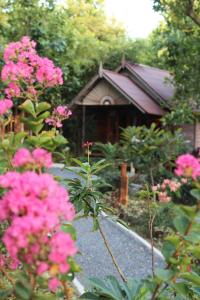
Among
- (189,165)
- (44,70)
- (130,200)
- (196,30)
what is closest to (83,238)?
(130,200)

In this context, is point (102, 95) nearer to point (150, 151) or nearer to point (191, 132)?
point (191, 132)

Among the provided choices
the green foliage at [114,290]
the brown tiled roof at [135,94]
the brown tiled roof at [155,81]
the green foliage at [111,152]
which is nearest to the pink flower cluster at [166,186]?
the green foliage at [114,290]

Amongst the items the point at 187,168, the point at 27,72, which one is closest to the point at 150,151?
the point at 27,72

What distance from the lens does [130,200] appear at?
11.4m

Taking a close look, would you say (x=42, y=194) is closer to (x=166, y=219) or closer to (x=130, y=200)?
(x=166, y=219)

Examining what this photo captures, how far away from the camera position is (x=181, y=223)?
55.1 inches

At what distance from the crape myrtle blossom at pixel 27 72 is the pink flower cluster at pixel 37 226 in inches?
33.9

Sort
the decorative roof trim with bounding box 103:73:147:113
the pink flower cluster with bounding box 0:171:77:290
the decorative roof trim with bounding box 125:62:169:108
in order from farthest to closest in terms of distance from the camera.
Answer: the decorative roof trim with bounding box 125:62:169:108, the decorative roof trim with bounding box 103:73:147:113, the pink flower cluster with bounding box 0:171:77:290

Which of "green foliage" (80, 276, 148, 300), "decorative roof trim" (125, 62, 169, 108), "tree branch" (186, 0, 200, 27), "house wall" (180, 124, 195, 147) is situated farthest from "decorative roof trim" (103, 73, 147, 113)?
"green foliage" (80, 276, 148, 300)

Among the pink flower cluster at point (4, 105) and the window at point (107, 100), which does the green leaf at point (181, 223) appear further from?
the window at point (107, 100)

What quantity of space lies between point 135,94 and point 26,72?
16.1m

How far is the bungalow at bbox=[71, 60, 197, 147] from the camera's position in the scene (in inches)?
698

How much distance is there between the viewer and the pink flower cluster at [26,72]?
1888 mm

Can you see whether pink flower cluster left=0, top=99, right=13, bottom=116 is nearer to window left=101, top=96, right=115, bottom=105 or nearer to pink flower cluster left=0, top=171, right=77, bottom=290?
pink flower cluster left=0, top=171, right=77, bottom=290
